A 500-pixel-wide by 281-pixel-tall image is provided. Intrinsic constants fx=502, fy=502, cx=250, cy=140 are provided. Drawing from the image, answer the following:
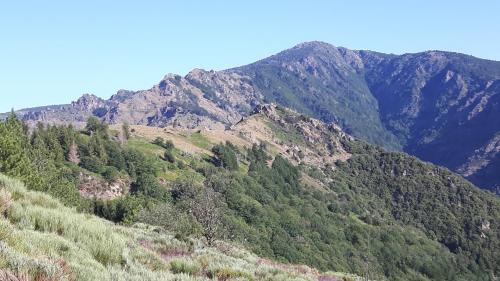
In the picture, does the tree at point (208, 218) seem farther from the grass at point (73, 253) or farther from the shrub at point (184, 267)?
the shrub at point (184, 267)

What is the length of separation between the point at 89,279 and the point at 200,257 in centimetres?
912

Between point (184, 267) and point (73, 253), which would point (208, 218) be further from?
point (73, 253)

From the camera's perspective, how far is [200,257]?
17.8 metres

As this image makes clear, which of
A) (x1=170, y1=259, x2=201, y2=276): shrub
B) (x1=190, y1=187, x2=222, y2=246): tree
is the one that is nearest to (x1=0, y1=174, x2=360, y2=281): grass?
(x1=170, y1=259, x2=201, y2=276): shrub

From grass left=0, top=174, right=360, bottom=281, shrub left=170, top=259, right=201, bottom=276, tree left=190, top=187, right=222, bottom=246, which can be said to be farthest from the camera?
tree left=190, top=187, right=222, bottom=246

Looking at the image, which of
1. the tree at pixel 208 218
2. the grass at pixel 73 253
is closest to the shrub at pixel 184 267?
the grass at pixel 73 253

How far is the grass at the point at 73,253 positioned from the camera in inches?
331

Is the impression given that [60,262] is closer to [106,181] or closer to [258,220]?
[106,181]

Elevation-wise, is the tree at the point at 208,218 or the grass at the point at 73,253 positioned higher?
the grass at the point at 73,253

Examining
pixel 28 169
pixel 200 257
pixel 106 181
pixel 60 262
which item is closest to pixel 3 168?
pixel 28 169

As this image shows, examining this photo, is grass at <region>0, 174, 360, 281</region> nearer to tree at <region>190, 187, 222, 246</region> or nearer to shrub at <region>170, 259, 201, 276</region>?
shrub at <region>170, 259, 201, 276</region>

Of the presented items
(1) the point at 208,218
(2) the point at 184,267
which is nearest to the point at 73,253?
(2) the point at 184,267

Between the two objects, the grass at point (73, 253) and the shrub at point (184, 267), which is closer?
the grass at point (73, 253)

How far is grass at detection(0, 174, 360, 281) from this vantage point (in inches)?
331
